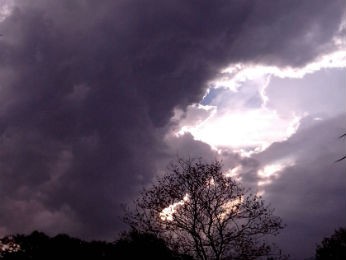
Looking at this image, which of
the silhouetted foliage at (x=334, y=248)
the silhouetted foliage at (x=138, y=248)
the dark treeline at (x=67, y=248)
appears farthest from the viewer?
the silhouetted foliage at (x=334, y=248)

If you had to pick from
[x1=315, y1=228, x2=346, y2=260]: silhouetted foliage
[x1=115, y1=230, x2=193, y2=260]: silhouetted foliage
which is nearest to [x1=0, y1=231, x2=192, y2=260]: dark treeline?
[x1=115, y1=230, x2=193, y2=260]: silhouetted foliage

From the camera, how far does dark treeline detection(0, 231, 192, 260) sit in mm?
45094

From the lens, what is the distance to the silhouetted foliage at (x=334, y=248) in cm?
5119

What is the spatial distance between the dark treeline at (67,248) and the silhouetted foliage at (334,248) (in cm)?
2430

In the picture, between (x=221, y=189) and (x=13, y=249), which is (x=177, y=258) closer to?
(x=221, y=189)

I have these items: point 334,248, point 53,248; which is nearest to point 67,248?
point 53,248

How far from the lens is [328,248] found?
52.8m

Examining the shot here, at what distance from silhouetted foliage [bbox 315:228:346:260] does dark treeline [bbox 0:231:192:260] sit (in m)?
24.3

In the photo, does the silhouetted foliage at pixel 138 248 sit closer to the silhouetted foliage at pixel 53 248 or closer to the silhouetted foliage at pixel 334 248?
the silhouetted foliage at pixel 53 248

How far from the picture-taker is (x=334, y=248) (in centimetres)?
5197

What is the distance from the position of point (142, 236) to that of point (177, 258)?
8945 millimetres

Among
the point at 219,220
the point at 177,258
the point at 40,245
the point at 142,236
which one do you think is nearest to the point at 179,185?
the point at 219,220

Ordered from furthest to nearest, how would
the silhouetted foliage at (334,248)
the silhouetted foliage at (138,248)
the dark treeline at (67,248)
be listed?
the silhouetted foliage at (334,248) → the dark treeline at (67,248) → the silhouetted foliage at (138,248)

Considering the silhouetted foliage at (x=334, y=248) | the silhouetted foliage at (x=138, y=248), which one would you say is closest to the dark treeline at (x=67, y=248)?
the silhouetted foliage at (x=138, y=248)
